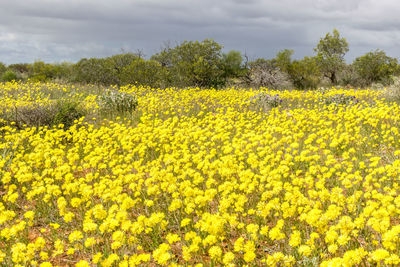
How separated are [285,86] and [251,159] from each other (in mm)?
21565

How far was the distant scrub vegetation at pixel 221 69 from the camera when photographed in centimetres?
2142

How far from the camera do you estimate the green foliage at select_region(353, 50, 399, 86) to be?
98.8ft

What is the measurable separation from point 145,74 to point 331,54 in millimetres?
23221

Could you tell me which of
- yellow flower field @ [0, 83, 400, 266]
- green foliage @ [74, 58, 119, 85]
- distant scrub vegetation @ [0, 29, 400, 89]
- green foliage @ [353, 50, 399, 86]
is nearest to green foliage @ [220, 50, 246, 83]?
distant scrub vegetation @ [0, 29, 400, 89]

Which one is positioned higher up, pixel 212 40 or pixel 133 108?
pixel 212 40

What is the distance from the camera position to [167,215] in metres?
5.01

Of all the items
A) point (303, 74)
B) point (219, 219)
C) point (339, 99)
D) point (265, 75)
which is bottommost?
point (219, 219)

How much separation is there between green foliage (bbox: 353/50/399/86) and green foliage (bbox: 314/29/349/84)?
2.35 m

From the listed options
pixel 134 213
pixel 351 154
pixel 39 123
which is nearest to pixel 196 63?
pixel 39 123

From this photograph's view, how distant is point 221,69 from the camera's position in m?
22.9

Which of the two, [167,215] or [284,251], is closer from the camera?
[284,251]

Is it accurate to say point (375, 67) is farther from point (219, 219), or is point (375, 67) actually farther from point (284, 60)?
point (219, 219)

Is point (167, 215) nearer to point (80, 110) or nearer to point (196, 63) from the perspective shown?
point (80, 110)

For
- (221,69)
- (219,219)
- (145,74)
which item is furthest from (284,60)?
(219,219)
